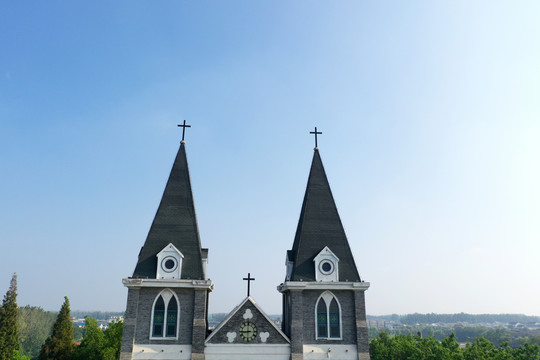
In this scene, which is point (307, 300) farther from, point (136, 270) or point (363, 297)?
point (136, 270)

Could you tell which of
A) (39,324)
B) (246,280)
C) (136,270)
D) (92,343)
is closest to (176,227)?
(136,270)

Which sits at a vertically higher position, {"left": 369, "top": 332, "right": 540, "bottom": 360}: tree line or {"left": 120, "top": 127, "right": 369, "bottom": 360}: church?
{"left": 120, "top": 127, "right": 369, "bottom": 360}: church

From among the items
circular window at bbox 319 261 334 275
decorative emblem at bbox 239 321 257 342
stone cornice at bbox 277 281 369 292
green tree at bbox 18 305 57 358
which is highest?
circular window at bbox 319 261 334 275

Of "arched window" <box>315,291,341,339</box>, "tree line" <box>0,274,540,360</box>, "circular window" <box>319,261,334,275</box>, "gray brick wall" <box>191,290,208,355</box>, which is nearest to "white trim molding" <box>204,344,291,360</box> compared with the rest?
"gray brick wall" <box>191,290,208,355</box>

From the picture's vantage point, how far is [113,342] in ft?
163

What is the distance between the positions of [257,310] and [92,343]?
39142 millimetres

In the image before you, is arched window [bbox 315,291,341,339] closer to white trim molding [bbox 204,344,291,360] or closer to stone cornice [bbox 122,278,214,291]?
white trim molding [bbox 204,344,291,360]

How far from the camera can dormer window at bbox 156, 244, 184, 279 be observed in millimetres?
22927

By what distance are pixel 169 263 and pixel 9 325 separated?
3849cm

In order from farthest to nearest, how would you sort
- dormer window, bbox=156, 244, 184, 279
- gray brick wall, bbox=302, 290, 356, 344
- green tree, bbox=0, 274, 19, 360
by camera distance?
green tree, bbox=0, 274, 19, 360, dormer window, bbox=156, 244, 184, 279, gray brick wall, bbox=302, 290, 356, 344

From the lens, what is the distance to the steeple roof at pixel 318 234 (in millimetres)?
24109

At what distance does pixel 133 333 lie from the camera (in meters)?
21.7

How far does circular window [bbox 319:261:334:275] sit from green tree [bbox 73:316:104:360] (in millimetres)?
37800

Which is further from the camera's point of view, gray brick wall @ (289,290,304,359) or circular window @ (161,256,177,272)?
circular window @ (161,256,177,272)
